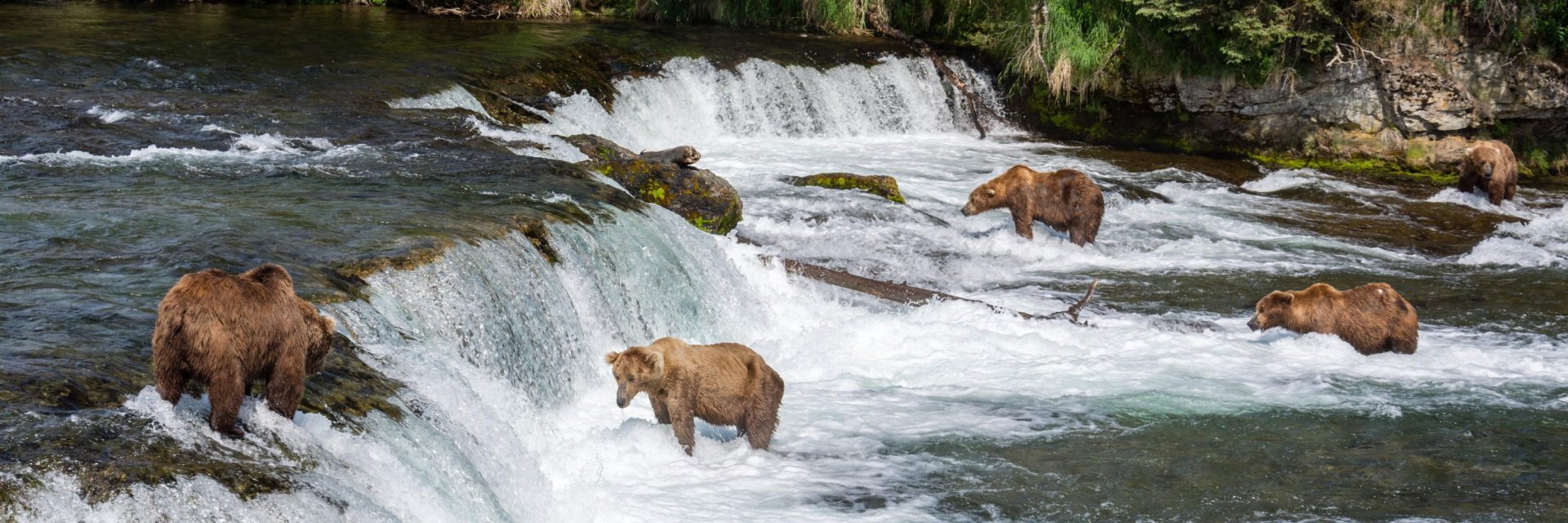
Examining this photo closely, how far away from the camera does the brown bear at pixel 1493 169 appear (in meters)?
16.4

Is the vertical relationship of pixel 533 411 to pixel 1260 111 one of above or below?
below

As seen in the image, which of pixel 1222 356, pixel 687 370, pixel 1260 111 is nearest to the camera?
pixel 687 370

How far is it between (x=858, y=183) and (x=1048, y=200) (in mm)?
2271

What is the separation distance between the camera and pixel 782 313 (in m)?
11.1

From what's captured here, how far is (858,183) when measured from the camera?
1480 cm

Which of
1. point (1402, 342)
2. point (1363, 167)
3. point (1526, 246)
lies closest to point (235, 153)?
point (1402, 342)

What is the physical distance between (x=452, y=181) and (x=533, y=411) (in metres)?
3.80

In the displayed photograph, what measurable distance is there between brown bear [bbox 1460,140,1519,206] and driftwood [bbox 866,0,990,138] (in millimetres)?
7105

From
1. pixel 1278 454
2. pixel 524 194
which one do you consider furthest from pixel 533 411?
pixel 1278 454

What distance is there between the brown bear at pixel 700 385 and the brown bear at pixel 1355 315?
464 cm

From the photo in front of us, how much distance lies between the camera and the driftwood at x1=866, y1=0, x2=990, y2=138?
21750 millimetres

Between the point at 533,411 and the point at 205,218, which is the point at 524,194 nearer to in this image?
the point at 205,218

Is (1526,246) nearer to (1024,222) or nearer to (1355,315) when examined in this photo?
(1024,222)

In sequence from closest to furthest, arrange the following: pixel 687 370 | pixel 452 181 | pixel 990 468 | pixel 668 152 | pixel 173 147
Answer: pixel 687 370 < pixel 990 468 < pixel 452 181 < pixel 173 147 < pixel 668 152
